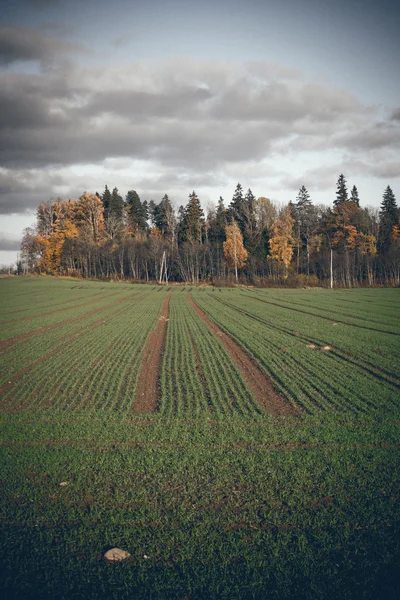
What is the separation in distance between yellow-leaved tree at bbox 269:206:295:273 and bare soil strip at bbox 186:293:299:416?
2524 inches

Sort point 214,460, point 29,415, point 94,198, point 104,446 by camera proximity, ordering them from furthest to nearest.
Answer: point 94,198 < point 29,415 < point 104,446 < point 214,460

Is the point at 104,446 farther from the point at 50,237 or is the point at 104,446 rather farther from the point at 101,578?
the point at 50,237

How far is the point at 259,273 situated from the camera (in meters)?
82.4

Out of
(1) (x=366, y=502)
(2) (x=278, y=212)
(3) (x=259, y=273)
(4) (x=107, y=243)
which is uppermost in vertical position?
(2) (x=278, y=212)

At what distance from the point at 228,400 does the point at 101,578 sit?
5995mm

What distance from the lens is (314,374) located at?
1219cm

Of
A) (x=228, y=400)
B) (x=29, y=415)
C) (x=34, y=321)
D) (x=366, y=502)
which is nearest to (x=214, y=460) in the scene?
(x=366, y=502)

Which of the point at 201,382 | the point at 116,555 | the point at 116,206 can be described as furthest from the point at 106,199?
the point at 116,555

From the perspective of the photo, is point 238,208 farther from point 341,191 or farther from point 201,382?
Answer: point 201,382

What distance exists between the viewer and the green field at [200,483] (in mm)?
4215

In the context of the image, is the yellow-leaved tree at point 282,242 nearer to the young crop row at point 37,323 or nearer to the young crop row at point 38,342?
the young crop row at point 37,323

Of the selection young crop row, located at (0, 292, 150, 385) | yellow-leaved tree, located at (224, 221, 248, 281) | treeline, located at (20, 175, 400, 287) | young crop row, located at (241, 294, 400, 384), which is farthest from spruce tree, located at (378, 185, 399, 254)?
young crop row, located at (0, 292, 150, 385)

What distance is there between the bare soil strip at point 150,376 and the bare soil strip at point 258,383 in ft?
9.37

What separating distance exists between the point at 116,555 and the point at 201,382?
702 centimetres
